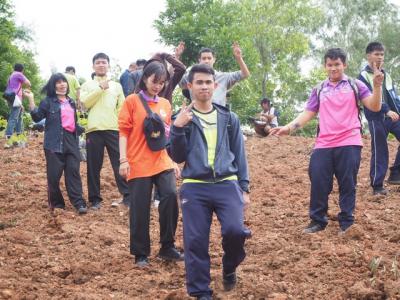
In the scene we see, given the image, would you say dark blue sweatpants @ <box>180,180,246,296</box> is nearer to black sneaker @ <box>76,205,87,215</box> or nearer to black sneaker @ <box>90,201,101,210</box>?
black sneaker @ <box>76,205,87,215</box>

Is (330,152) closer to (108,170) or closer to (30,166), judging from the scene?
(108,170)

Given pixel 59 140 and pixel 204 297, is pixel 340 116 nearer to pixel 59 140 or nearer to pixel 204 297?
pixel 204 297

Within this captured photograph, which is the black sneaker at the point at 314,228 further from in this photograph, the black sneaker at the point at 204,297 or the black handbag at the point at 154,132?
the black sneaker at the point at 204,297

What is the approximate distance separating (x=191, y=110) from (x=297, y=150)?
7.90m

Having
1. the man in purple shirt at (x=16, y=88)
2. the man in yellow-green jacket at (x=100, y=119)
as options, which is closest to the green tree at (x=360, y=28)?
the man in purple shirt at (x=16, y=88)

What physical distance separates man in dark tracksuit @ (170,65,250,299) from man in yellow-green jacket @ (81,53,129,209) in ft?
10.1

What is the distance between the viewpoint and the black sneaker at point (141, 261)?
4926mm

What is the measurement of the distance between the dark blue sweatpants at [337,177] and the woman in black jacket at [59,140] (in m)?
2.91

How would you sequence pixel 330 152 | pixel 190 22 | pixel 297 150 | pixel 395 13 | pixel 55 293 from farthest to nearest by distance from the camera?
pixel 395 13, pixel 190 22, pixel 297 150, pixel 330 152, pixel 55 293

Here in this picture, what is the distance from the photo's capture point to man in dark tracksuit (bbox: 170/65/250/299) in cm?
390

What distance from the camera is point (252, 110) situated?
2211 cm

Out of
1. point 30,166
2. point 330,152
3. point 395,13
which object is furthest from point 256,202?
Result: point 395,13

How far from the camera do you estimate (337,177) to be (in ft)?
18.0

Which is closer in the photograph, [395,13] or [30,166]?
[30,166]
